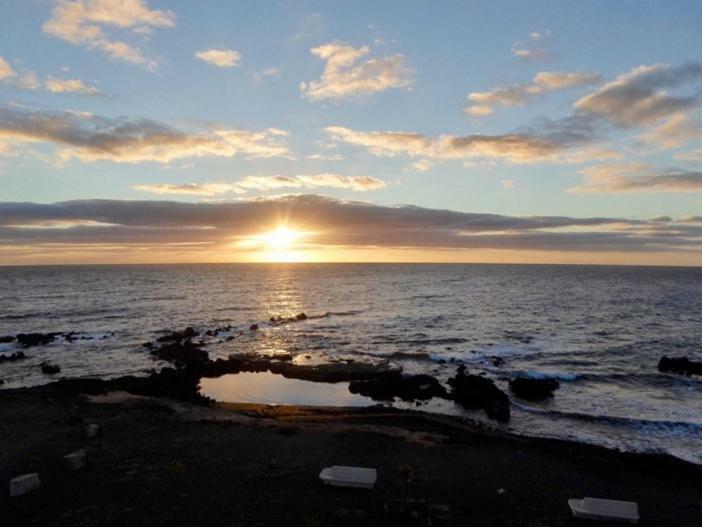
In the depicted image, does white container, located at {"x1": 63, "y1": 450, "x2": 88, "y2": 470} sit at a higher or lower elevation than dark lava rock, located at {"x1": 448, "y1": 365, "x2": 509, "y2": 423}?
higher

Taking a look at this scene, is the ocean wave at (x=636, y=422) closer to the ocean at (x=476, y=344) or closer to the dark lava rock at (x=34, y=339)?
the ocean at (x=476, y=344)

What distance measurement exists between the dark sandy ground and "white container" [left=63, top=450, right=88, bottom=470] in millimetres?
282

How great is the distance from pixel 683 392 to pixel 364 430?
22576mm

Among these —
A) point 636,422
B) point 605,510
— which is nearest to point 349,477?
point 605,510

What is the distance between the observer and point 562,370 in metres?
36.8

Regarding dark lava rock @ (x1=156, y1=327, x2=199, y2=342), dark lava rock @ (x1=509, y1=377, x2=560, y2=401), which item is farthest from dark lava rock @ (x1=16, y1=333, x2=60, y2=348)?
dark lava rock @ (x1=509, y1=377, x2=560, y2=401)

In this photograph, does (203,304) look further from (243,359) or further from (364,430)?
(364,430)

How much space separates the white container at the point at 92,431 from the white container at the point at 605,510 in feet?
56.3

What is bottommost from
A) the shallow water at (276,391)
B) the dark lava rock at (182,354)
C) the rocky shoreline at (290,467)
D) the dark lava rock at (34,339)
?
the dark lava rock at (34,339)

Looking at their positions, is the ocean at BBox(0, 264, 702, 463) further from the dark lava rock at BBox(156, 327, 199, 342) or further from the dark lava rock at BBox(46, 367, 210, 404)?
the dark lava rock at BBox(46, 367, 210, 404)

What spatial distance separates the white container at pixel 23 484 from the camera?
567 inches

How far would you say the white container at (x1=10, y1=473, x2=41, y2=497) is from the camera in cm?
1440

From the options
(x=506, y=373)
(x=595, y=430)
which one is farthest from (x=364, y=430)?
(x=506, y=373)

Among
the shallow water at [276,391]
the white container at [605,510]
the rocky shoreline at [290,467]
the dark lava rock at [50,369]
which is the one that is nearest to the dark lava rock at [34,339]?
the dark lava rock at [50,369]
